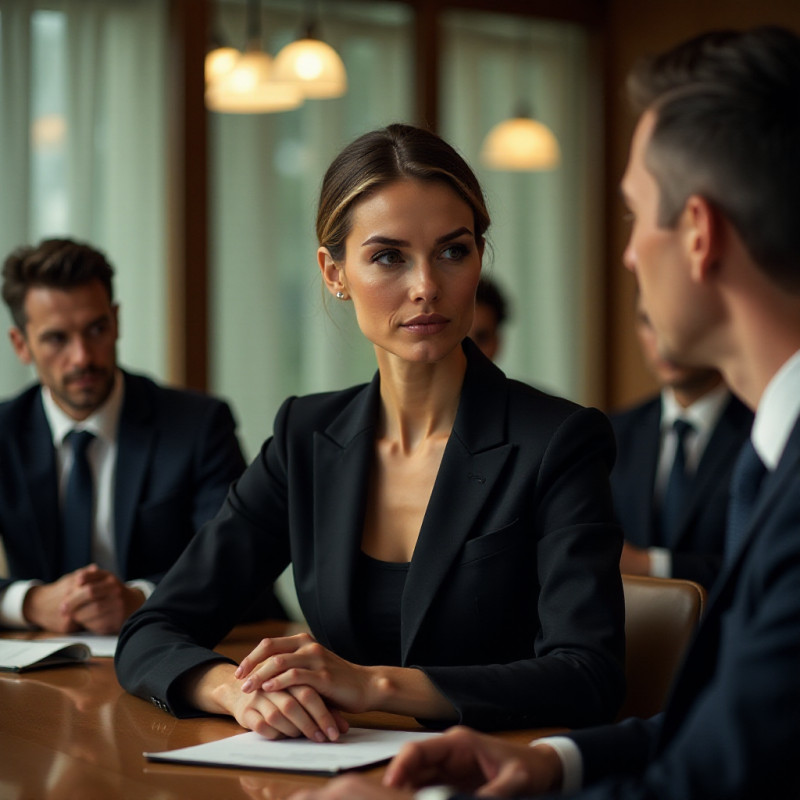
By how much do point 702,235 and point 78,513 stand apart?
2.21m

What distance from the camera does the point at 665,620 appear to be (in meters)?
2.08

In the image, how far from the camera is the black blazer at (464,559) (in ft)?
5.86

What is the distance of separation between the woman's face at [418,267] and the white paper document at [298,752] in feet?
A: 2.35

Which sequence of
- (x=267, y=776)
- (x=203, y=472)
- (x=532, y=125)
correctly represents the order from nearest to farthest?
(x=267, y=776) < (x=203, y=472) < (x=532, y=125)

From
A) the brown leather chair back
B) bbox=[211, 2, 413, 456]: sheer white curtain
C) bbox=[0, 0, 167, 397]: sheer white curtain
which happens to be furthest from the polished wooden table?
bbox=[211, 2, 413, 456]: sheer white curtain

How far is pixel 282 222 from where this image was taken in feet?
18.9

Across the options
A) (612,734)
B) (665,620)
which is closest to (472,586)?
(665,620)

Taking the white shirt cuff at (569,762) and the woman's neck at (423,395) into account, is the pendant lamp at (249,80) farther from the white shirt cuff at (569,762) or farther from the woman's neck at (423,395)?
the white shirt cuff at (569,762)

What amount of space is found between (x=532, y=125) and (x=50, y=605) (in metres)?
3.88

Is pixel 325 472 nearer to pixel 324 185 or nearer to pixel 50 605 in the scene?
pixel 324 185

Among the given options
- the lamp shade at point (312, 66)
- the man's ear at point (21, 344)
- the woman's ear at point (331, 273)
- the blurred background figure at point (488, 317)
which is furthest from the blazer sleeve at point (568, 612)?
the lamp shade at point (312, 66)

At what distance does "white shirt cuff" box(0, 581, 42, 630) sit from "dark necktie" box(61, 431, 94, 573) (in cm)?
36

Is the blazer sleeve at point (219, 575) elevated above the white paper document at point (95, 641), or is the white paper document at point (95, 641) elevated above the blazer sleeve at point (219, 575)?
the blazer sleeve at point (219, 575)

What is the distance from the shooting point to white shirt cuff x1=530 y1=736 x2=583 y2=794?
4.68ft
